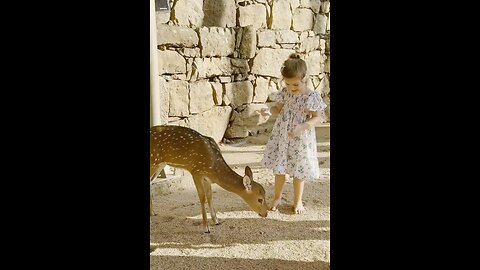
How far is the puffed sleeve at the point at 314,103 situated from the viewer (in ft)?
10.9

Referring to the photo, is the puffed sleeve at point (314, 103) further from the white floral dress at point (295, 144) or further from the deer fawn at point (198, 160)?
the deer fawn at point (198, 160)

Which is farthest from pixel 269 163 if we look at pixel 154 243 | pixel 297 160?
pixel 154 243

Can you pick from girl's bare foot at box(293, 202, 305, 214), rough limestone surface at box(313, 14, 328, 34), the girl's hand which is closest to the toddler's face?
the girl's hand

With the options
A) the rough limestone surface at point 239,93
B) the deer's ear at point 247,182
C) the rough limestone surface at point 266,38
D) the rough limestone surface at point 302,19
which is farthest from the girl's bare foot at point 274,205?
the rough limestone surface at point 302,19

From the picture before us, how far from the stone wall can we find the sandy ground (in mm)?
1821

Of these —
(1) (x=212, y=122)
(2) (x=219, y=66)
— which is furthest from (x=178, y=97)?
(2) (x=219, y=66)

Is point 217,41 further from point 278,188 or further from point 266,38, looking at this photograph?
point 278,188

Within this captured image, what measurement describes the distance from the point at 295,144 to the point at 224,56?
3.16 meters

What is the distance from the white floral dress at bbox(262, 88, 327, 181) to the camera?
341 centimetres

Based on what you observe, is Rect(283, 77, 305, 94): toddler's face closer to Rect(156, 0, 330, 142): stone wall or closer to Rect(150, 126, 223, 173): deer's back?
Rect(150, 126, 223, 173): deer's back
